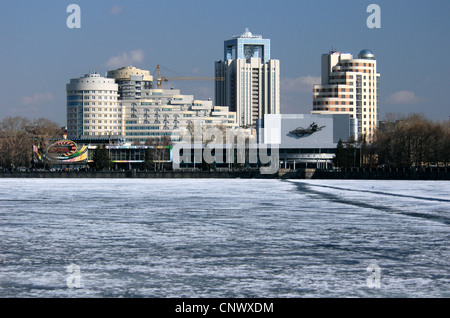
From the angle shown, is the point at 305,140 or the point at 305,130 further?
the point at 305,140

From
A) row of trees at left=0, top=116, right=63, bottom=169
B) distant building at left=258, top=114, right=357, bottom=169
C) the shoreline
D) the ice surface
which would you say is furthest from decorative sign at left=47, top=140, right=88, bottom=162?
the ice surface

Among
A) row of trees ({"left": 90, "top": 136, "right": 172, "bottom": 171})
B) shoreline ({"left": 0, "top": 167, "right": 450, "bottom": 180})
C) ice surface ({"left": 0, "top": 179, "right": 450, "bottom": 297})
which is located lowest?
ice surface ({"left": 0, "top": 179, "right": 450, "bottom": 297})

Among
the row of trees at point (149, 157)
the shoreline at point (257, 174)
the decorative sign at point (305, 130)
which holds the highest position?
the decorative sign at point (305, 130)

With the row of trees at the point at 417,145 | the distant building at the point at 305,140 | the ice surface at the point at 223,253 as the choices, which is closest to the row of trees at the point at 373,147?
the row of trees at the point at 417,145

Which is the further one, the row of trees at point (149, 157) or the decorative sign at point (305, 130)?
the decorative sign at point (305, 130)

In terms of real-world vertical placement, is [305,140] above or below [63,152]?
above

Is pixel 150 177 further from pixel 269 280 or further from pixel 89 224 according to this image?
pixel 269 280

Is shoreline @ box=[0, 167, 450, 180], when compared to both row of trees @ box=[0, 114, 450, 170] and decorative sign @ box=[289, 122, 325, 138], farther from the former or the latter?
decorative sign @ box=[289, 122, 325, 138]

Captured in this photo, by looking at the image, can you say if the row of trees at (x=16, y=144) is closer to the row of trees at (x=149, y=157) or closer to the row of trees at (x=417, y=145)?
the row of trees at (x=149, y=157)

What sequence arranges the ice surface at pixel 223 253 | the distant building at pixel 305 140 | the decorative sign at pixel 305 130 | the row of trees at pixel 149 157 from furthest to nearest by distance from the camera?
the distant building at pixel 305 140 < the decorative sign at pixel 305 130 < the row of trees at pixel 149 157 < the ice surface at pixel 223 253

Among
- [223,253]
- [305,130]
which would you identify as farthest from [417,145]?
[223,253]

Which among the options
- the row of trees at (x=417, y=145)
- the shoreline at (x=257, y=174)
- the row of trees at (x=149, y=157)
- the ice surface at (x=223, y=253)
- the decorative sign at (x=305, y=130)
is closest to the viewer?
the ice surface at (x=223, y=253)

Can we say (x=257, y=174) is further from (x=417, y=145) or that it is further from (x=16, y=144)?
(x=16, y=144)
